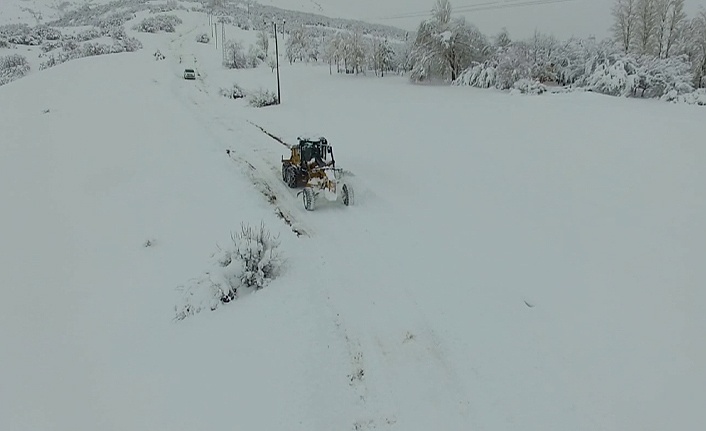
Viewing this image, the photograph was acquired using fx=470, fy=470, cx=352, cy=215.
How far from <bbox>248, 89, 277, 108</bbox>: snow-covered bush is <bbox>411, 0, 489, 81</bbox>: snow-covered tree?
9.27 meters

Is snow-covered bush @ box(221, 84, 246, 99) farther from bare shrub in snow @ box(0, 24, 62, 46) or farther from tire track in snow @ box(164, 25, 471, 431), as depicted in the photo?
bare shrub in snow @ box(0, 24, 62, 46)

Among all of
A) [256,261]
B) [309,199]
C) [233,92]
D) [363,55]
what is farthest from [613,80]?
[256,261]

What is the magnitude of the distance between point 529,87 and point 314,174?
16237 millimetres

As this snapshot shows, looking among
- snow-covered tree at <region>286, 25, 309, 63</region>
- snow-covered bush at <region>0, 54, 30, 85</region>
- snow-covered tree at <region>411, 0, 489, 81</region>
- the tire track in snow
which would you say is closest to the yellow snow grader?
the tire track in snow

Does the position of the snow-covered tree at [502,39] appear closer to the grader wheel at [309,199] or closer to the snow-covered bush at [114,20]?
the grader wheel at [309,199]

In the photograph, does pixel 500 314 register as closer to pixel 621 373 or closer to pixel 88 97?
pixel 621 373

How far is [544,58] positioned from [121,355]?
27827 millimetres

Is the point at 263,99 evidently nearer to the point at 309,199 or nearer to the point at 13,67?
the point at 309,199

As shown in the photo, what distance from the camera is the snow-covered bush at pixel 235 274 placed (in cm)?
750

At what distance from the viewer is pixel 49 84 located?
2623 cm

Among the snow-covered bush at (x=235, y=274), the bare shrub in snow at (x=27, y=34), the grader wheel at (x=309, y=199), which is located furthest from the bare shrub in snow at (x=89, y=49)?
the snow-covered bush at (x=235, y=274)

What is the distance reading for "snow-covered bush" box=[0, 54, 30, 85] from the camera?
3612 centimetres

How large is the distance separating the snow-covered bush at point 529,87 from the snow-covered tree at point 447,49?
20.2 ft

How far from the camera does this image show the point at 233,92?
2700cm
